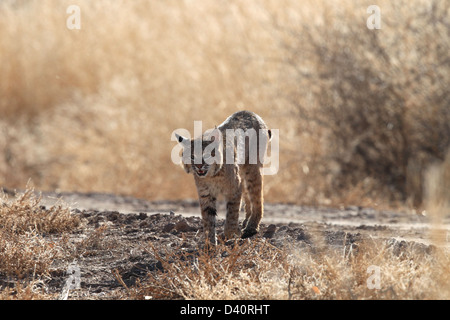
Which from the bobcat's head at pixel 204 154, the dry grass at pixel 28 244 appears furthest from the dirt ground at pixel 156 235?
the bobcat's head at pixel 204 154

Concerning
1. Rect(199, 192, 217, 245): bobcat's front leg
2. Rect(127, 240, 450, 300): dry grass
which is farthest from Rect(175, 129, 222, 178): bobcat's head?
Rect(127, 240, 450, 300): dry grass

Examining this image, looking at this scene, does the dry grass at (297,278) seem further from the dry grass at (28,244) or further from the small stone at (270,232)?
the small stone at (270,232)

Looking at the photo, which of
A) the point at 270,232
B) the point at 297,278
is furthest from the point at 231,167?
the point at 297,278

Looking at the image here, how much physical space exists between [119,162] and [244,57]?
3.11m

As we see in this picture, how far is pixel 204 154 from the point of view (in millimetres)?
6395

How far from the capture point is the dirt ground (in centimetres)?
585

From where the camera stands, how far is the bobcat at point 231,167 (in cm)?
645

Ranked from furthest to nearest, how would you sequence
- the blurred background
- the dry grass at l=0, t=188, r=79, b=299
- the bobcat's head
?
1. the blurred background
2. the bobcat's head
3. the dry grass at l=0, t=188, r=79, b=299

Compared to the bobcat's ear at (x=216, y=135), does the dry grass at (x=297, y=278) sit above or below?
below

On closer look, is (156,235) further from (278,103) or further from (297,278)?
(278,103)

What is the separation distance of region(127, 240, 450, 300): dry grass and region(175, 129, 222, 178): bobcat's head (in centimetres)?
97

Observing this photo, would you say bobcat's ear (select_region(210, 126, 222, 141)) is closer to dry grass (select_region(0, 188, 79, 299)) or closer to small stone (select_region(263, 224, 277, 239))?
small stone (select_region(263, 224, 277, 239))

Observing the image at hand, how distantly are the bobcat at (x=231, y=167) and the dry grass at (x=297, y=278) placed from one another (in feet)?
3.31

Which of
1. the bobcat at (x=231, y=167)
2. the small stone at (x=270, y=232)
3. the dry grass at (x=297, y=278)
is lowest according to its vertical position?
the dry grass at (x=297, y=278)
